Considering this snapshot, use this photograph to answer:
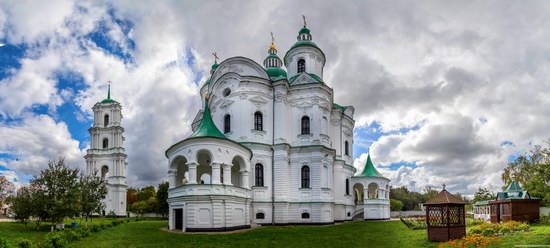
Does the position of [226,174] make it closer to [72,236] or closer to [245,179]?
[245,179]

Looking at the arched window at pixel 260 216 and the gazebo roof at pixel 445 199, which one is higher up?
the gazebo roof at pixel 445 199

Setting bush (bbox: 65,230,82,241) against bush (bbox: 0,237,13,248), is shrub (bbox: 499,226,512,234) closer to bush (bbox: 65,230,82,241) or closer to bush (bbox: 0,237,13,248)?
bush (bbox: 0,237,13,248)

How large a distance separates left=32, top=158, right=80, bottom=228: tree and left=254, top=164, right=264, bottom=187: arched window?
1399 cm

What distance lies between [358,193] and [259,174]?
1873 centimetres

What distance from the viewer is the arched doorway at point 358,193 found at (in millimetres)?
47219

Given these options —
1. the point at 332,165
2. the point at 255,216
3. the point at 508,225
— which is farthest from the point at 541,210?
the point at 255,216

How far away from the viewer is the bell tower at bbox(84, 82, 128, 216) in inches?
2544

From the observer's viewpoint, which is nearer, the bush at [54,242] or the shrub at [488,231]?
the bush at [54,242]

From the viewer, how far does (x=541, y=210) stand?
3581 centimetres

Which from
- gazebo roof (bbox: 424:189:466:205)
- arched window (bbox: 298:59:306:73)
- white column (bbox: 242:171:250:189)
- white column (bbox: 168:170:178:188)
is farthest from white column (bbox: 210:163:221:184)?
arched window (bbox: 298:59:306:73)

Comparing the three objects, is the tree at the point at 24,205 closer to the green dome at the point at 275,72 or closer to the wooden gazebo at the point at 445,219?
the green dome at the point at 275,72

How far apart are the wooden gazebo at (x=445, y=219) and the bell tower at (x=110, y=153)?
5306 centimetres

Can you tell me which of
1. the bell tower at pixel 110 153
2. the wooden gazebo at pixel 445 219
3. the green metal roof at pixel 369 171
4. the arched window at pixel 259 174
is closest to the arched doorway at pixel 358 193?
the green metal roof at pixel 369 171

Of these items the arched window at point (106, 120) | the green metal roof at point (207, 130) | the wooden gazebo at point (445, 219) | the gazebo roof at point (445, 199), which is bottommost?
the wooden gazebo at point (445, 219)
